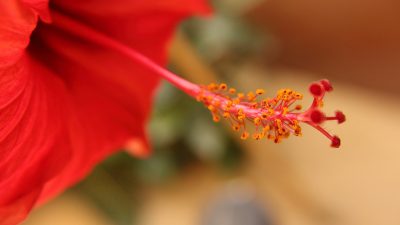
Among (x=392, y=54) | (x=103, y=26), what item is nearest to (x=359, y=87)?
(x=392, y=54)

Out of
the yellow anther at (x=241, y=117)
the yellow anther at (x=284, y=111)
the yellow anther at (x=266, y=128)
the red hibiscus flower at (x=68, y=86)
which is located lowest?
the red hibiscus flower at (x=68, y=86)

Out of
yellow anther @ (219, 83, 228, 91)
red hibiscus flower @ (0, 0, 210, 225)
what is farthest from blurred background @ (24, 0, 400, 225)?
yellow anther @ (219, 83, 228, 91)

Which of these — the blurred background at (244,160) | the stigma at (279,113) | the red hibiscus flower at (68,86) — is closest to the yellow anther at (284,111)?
the stigma at (279,113)

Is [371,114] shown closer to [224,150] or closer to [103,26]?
[224,150]

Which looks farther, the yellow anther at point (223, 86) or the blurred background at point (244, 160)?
the blurred background at point (244, 160)

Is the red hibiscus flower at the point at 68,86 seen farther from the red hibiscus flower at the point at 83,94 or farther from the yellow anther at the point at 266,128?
the yellow anther at the point at 266,128

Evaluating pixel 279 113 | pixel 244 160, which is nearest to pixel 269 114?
pixel 279 113
